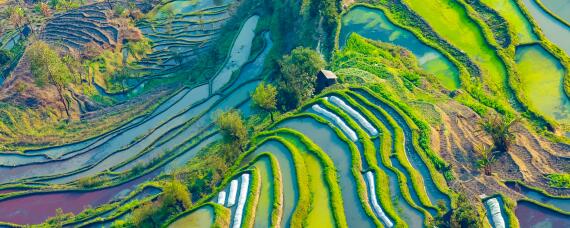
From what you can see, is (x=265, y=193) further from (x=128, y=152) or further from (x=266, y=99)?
(x=128, y=152)

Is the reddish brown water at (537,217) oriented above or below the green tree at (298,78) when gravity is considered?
below

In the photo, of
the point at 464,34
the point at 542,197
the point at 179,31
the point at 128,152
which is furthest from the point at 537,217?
the point at 179,31

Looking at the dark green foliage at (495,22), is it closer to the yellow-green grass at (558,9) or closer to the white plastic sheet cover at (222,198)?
the yellow-green grass at (558,9)

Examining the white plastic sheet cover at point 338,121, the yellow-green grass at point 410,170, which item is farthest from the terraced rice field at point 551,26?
the white plastic sheet cover at point 338,121

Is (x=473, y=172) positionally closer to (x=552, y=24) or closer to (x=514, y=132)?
(x=514, y=132)

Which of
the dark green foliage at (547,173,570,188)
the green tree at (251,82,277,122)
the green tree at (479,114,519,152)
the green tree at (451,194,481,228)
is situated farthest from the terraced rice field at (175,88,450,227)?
the dark green foliage at (547,173,570,188)

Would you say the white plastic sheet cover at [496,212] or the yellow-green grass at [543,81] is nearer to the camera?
the white plastic sheet cover at [496,212]
